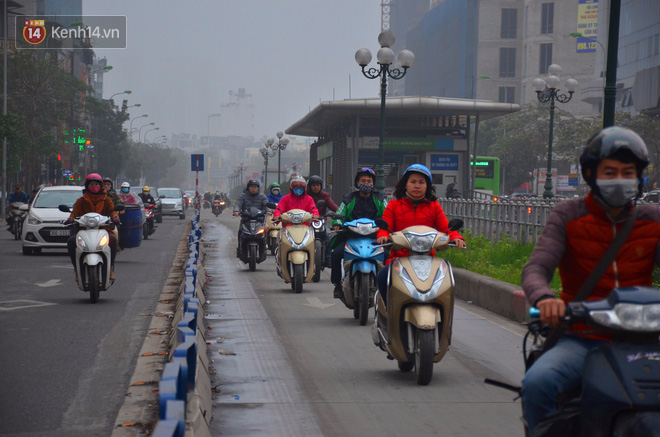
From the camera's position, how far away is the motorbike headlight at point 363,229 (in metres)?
10.6

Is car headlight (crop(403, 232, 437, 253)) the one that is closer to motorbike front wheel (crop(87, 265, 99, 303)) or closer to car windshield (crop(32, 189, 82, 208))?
motorbike front wheel (crop(87, 265, 99, 303))

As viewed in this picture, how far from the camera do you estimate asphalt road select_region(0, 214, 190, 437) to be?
6402 millimetres

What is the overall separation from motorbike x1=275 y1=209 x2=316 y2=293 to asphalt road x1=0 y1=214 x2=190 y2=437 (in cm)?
198

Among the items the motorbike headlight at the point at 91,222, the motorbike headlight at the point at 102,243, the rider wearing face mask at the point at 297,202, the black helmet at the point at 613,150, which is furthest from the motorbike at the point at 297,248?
the black helmet at the point at 613,150

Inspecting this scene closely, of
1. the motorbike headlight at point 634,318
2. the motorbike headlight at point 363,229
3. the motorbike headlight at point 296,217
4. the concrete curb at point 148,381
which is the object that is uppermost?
the motorbike headlight at point 634,318

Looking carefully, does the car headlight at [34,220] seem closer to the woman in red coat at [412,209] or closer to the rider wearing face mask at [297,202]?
the rider wearing face mask at [297,202]

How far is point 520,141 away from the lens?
79.4 metres

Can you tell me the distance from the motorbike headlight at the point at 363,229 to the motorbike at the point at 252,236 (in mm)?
7827

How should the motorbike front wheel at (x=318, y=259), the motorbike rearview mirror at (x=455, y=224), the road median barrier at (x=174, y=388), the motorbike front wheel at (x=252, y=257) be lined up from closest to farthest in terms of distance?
1. the road median barrier at (x=174, y=388)
2. the motorbike rearview mirror at (x=455, y=224)
3. the motorbike front wheel at (x=318, y=259)
4. the motorbike front wheel at (x=252, y=257)

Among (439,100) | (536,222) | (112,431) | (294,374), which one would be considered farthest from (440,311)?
(439,100)

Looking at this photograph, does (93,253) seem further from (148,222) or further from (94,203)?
(148,222)

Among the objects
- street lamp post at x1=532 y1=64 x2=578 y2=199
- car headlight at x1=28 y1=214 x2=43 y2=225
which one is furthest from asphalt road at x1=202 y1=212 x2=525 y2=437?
street lamp post at x1=532 y1=64 x2=578 y2=199

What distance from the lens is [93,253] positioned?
12570mm

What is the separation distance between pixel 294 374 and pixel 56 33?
8954 centimetres
